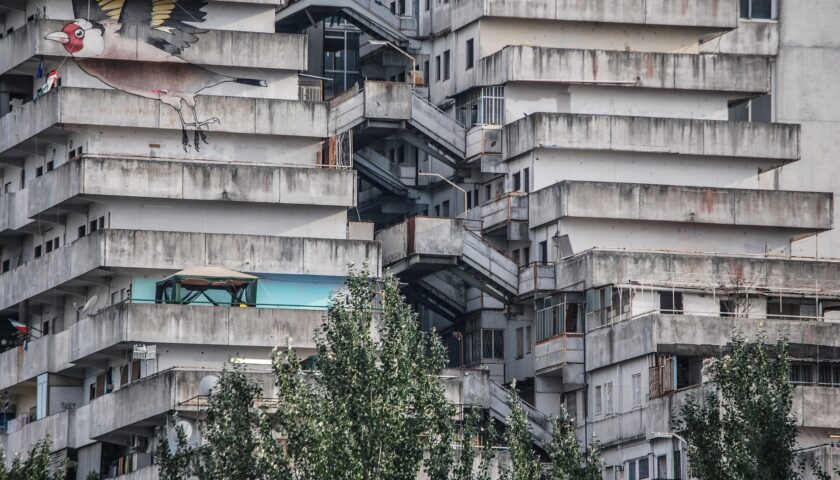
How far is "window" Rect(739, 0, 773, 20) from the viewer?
14125 cm

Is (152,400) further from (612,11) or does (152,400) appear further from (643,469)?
(612,11)

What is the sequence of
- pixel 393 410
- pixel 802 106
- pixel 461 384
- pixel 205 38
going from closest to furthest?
pixel 393 410 → pixel 461 384 → pixel 205 38 → pixel 802 106

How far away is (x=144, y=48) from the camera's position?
129 metres

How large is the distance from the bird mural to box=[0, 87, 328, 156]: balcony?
1.58 feet

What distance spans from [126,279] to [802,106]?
33336 millimetres

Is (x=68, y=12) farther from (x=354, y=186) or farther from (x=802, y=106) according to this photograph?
(x=802, y=106)

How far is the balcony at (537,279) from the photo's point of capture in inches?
4990

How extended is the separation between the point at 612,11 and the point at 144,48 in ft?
67.4

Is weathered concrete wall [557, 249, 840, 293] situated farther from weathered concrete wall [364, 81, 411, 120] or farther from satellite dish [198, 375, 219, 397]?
satellite dish [198, 375, 219, 397]

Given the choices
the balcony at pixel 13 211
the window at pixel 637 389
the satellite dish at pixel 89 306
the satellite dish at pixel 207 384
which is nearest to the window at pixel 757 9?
the window at pixel 637 389

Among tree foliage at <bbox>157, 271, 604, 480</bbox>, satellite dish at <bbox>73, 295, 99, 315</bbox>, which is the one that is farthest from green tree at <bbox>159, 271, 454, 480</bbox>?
satellite dish at <bbox>73, 295, 99, 315</bbox>

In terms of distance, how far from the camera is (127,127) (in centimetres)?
12769

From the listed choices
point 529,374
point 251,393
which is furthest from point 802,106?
point 251,393

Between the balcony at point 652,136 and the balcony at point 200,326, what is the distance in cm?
1427
